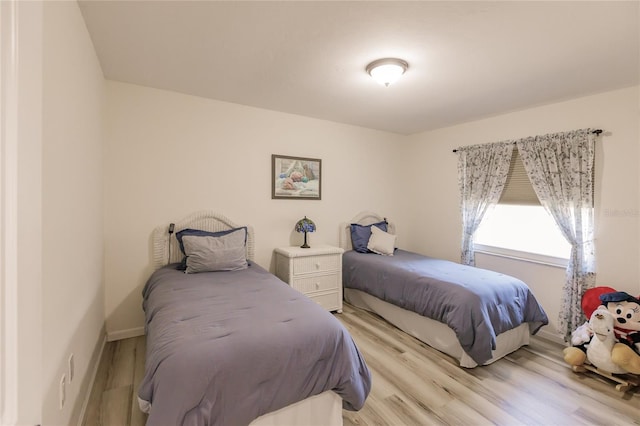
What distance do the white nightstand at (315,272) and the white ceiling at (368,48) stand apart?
5.46 feet

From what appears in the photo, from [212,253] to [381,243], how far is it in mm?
2123

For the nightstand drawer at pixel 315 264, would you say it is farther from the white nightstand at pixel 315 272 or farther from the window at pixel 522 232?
the window at pixel 522 232

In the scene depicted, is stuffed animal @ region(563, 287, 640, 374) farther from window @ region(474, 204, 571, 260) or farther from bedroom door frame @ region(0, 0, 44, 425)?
bedroom door frame @ region(0, 0, 44, 425)

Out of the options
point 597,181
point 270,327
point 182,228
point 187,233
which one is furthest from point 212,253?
point 597,181

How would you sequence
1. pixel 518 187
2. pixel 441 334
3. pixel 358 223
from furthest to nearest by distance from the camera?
pixel 358 223
pixel 518 187
pixel 441 334

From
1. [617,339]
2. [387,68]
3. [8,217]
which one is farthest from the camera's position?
[617,339]

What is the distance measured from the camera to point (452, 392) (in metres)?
2.08

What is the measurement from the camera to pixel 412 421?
1788 millimetres

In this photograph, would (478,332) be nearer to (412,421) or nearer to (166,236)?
(412,421)

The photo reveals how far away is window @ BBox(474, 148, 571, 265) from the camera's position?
311 cm

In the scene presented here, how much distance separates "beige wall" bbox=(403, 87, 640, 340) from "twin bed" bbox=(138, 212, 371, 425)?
2.55m

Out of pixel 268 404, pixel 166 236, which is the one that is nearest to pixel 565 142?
pixel 268 404

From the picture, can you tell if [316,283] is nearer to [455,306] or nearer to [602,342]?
[455,306]

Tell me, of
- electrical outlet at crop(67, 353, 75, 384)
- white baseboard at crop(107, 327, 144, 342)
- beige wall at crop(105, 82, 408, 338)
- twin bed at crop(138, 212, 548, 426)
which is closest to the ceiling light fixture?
beige wall at crop(105, 82, 408, 338)
